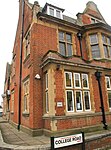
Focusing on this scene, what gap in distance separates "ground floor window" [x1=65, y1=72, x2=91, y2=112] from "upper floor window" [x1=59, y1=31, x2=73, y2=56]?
9.06ft

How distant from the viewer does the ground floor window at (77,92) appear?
8.70 metres

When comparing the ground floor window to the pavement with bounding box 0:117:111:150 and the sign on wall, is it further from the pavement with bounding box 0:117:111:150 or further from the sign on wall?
the sign on wall

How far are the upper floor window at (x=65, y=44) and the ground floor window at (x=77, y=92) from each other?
2.76m

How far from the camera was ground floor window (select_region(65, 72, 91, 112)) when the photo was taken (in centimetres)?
870

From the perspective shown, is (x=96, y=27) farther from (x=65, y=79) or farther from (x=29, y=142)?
(x=29, y=142)

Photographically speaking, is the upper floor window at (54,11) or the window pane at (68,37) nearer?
the window pane at (68,37)

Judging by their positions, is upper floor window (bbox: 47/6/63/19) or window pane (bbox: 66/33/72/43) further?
upper floor window (bbox: 47/6/63/19)

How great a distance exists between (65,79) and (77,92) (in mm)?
1138

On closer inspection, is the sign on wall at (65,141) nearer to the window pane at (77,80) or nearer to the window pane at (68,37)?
the window pane at (77,80)

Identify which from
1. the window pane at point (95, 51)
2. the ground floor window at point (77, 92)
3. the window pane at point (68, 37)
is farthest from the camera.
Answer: the window pane at point (68, 37)

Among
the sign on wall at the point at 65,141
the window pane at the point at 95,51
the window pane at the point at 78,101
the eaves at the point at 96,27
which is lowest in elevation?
the sign on wall at the point at 65,141

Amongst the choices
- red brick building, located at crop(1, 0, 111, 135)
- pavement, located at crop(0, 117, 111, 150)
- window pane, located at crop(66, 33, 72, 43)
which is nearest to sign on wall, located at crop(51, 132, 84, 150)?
pavement, located at crop(0, 117, 111, 150)

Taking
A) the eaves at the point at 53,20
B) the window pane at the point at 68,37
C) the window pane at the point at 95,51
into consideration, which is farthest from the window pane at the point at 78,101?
the eaves at the point at 53,20

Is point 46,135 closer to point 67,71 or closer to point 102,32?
point 67,71
